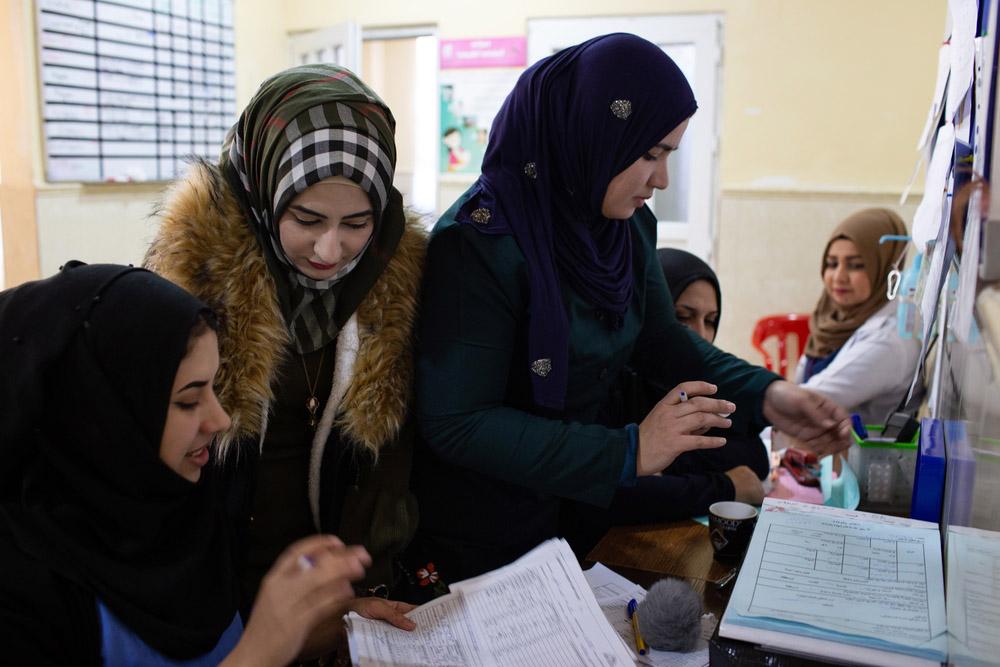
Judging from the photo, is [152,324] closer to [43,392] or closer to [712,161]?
[43,392]

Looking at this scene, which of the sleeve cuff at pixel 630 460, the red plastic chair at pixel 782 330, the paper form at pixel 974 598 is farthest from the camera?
the red plastic chair at pixel 782 330

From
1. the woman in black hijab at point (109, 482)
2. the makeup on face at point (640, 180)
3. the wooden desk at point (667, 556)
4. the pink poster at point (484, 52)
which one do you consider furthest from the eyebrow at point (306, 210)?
the pink poster at point (484, 52)

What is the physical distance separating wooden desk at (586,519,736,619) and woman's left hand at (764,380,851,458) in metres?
0.24

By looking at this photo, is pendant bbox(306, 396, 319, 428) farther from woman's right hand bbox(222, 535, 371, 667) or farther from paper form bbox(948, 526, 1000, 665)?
paper form bbox(948, 526, 1000, 665)

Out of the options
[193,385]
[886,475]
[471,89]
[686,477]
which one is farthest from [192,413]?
[471,89]

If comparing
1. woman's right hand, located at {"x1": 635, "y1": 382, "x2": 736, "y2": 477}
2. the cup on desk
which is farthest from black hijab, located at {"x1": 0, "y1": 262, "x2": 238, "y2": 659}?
the cup on desk

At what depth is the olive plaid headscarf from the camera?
1.29 metres

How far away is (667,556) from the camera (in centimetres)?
134

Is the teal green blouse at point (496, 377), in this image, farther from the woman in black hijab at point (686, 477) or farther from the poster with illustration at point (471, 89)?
the poster with illustration at point (471, 89)

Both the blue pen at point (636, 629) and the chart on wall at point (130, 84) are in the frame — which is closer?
the blue pen at point (636, 629)

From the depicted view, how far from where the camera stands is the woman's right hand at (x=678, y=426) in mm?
1212

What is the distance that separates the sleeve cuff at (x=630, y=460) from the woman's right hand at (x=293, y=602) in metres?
0.44

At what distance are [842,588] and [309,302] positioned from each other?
84 cm

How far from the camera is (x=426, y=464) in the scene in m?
1.44
